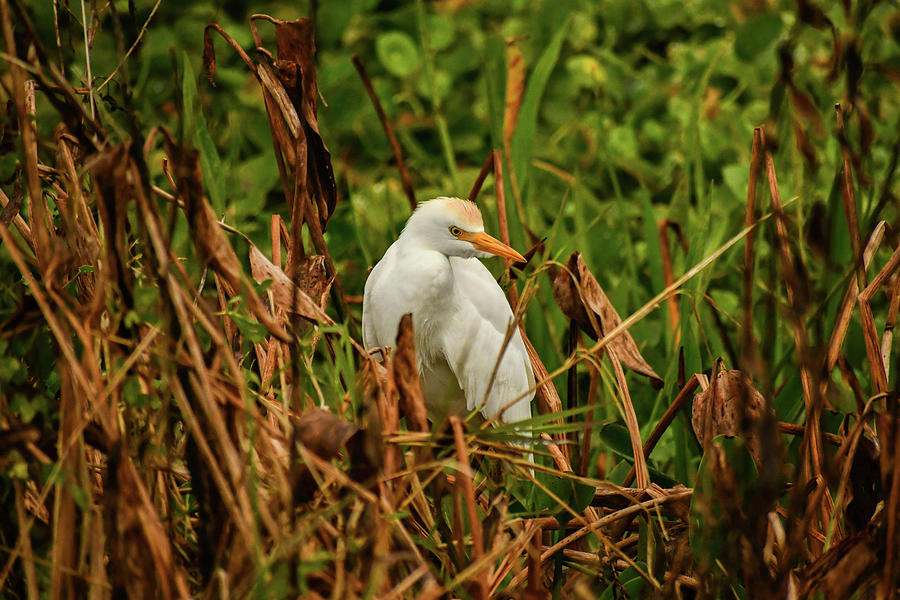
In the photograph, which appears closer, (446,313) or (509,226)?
(446,313)

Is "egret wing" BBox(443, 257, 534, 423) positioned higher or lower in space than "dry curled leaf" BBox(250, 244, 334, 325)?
lower

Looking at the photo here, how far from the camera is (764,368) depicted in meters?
0.71

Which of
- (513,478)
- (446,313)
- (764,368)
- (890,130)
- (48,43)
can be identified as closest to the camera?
(764,368)

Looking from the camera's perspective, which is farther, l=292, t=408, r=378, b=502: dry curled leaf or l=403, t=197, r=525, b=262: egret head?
l=403, t=197, r=525, b=262: egret head

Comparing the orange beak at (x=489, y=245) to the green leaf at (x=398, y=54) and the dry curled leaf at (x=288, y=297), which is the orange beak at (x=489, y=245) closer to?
the dry curled leaf at (x=288, y=297)

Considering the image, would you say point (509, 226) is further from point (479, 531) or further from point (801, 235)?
point (479, 531)

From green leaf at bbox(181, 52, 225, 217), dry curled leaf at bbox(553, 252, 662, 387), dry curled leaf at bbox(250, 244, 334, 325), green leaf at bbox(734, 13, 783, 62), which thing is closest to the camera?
dry curled leaf at bbox(250, 244, 334, 325)

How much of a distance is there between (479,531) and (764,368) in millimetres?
316

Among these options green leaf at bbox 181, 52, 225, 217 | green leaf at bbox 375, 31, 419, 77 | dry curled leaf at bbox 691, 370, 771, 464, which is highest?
green leaf at bbox 181, 52, 225, 217

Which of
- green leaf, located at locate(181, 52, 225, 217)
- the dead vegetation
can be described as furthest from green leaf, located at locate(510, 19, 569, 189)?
the dead vegetation

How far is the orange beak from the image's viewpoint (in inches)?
59.8

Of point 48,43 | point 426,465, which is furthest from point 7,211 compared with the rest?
point 48,43

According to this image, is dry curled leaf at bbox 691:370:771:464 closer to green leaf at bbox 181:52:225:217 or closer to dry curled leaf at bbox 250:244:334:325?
dry curled leaf at bbox 250:244:334:325

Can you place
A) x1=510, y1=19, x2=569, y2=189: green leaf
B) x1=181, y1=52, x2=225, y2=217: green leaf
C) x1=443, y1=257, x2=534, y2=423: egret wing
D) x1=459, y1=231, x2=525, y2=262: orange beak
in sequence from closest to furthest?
x1=181, y1=52, x2=225, y2=217: green leaf
x1=459, y1=231, x2=525, y2=262: orange beak
x1=443, y1=257, x2=534, y2=423: egret wing
x1=510, y1=19, x2=569, y2=189: green leaf
